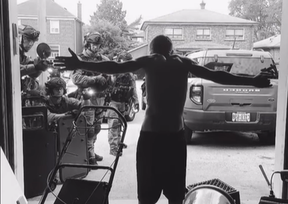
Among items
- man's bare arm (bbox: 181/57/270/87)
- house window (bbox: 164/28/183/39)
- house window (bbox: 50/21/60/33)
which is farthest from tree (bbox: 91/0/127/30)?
man's bare arm (bbox: 181/57/270/87)

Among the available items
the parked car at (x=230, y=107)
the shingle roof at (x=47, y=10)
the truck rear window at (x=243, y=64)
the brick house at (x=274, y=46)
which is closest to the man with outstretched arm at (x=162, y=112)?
the parked car at (x=230, y=107)

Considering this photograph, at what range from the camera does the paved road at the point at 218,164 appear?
4.38 m

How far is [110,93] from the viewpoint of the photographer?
5.88 m

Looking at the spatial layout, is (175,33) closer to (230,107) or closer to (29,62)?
(230,107)

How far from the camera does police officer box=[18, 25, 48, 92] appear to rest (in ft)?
13.1

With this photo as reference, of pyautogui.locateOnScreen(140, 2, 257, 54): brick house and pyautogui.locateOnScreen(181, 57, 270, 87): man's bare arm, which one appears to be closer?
pyautogui.locateOnScreen(181, 57, 270, 87): man's bare arm

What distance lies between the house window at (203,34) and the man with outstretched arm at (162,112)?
28085mm

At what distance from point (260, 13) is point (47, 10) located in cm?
2064

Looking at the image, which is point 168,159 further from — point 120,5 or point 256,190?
point 120,5

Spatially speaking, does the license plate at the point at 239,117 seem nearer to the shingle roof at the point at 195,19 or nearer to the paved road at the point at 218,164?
the paved road at the point at 218,164

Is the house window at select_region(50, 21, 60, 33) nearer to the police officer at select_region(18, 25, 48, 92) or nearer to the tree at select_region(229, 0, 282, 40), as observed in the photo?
the tree at select_region(229, 0, 282, 40)

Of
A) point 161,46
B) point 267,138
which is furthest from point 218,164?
point 161,46

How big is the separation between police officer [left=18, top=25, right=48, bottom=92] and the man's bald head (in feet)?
5.61

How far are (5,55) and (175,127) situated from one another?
1.64m
